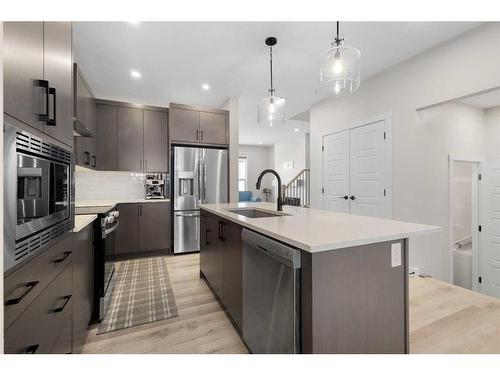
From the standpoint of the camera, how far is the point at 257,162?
984 centimetres

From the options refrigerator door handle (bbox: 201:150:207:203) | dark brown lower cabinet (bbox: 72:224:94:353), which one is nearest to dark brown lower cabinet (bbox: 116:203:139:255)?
refrigerator door handle (bbox: 201:150:207:203)

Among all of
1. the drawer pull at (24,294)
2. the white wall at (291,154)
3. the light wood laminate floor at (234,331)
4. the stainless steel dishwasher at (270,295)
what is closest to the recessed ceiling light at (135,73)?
the light wood laminate floor at (234,331)

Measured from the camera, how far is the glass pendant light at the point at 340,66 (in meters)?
1.76

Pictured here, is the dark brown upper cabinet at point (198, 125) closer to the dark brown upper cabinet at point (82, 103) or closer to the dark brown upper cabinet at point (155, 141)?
the dark brown upper cabinet at point (155, 141)

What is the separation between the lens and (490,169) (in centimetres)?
331

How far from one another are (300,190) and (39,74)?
657 cm

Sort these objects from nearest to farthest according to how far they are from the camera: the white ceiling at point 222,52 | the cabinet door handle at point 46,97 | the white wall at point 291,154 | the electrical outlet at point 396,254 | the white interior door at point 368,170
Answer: the cabinet door handle at point 46,97 → the electrical outlet at point 396,254 → the white ceiling at point 222,52 → the white interior door at point 368,170 → the white wall at point 291,154

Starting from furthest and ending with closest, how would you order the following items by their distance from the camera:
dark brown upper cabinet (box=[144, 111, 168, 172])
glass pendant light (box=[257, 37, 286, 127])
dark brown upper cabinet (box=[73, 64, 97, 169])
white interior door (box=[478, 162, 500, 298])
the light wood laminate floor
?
dark brown upper cabinet (box=[144, 111, 168, 172]) → white interior door (box=[478, 162, 500, 298]) → glass pendant light (box=[257, 37, 286, 127]) → dark brown upper cabinet (box=[73, 64, 97, 169]) → the light wood laminate floor

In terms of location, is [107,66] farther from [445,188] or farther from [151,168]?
[445,188]

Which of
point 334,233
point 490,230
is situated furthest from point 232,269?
point 490,230

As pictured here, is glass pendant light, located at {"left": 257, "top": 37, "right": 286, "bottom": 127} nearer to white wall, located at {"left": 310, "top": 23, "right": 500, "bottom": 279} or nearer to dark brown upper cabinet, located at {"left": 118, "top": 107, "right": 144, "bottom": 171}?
white wall, located at {"left": 310, "top": 23, "right": 500, "bottom": 279}

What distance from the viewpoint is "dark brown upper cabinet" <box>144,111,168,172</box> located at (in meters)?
3.83

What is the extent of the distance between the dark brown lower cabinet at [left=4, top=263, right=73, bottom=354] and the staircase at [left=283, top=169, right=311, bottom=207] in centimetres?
562

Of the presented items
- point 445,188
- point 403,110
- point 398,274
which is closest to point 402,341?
point 398,274
